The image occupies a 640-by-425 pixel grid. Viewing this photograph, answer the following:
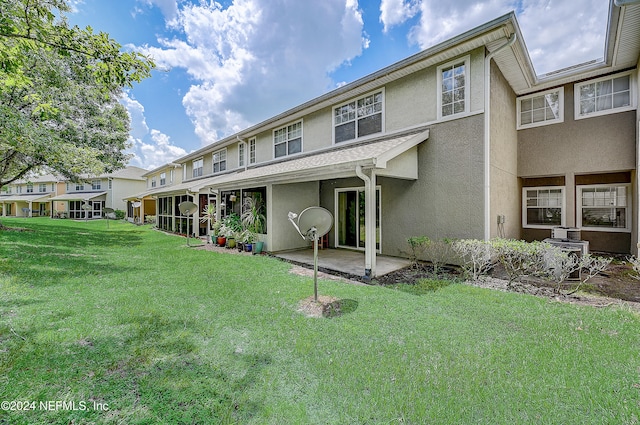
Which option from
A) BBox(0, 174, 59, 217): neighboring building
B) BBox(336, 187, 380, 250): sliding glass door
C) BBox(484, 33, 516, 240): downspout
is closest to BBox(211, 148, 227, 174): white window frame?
BBox(336, 187, 380, 250): sliding glass door

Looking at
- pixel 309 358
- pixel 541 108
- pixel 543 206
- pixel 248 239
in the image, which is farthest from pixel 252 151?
pixel 309 358

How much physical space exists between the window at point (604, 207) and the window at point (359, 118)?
8.23 meters

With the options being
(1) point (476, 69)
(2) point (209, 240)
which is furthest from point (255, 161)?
(1) point (476, 69)

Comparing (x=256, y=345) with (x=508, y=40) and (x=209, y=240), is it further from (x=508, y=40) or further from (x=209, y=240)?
(x=209, y=240)

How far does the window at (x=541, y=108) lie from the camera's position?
990 centimetres

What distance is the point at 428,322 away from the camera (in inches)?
172

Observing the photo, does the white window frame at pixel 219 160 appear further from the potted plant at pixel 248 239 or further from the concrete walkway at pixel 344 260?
the concrete walkway at pixel 344 260

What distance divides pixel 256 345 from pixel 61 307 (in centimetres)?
396

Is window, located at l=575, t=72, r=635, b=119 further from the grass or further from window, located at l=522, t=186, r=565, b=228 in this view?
the grass

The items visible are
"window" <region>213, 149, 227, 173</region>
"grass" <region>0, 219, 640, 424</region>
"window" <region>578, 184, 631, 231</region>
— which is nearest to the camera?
"grass" <region>0, 219, 640, 424</region>

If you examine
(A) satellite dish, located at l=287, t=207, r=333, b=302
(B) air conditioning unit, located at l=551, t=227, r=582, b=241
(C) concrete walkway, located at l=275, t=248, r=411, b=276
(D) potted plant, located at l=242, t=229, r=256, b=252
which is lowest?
(C) concrete walkway, located at l=275, t=248, r=411, b=276

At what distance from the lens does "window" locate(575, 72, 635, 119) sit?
8.83m

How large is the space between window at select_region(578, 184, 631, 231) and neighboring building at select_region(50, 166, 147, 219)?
1665 inches

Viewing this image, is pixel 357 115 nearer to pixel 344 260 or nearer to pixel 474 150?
pixel 474 150
